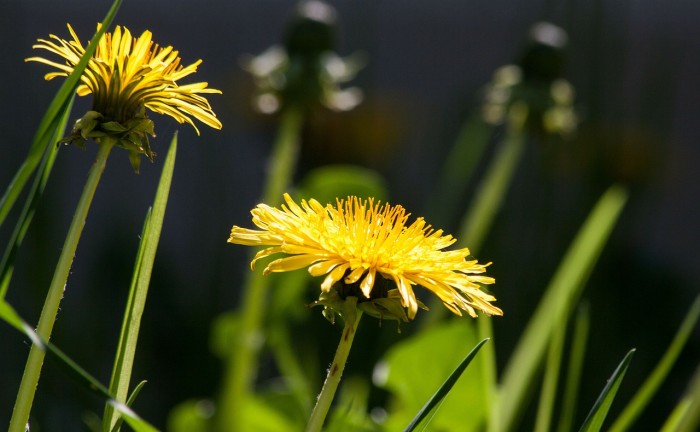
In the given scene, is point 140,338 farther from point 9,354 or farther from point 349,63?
point 349,63

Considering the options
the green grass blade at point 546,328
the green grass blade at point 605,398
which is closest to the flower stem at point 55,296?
the green grass blade at point 605,398

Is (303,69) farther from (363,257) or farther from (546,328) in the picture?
(363,257)

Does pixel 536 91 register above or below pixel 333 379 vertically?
above

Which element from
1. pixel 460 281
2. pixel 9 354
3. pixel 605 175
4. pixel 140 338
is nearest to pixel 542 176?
pixel 605 175

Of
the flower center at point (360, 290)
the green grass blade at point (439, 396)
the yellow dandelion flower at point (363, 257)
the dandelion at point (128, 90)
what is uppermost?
the dandelion at point (128, 90)

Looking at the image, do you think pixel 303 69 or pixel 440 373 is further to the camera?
pixel 303 69

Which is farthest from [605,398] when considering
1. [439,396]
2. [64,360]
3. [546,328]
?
[546,328]

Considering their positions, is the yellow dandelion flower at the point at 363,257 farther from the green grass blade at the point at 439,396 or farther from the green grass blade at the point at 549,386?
the green grass blade at the point at 549,386
